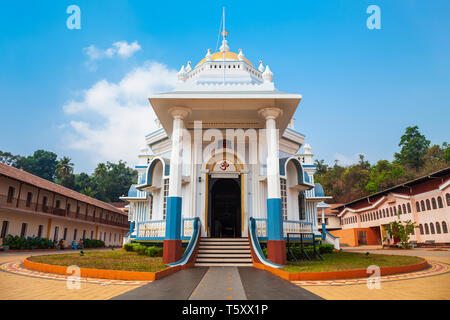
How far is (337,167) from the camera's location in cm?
6744

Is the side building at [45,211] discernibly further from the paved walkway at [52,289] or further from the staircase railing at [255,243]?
the staircase railing at [255,243]

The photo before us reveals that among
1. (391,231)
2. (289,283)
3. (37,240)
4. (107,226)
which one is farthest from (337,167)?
(289,283)

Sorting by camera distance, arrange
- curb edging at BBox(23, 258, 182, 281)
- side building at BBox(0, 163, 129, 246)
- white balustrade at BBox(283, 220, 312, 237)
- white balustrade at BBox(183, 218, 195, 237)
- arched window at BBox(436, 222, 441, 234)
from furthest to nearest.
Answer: arched window at BBox(436, 222, 441, 234) < side building at BBox(0, 163, 129, 246) < white balustrade at BBox(283, 220, 312, 237) < white balustrade at BBox(183, 218, 195, 237) < curb edging at BBox(23, 258, 182, 281)

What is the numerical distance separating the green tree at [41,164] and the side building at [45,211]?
39.0 metres

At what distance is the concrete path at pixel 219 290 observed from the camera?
4.68 m

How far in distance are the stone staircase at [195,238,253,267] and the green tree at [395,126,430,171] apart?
5222 cm

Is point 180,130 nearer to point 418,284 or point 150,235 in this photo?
point 150,235

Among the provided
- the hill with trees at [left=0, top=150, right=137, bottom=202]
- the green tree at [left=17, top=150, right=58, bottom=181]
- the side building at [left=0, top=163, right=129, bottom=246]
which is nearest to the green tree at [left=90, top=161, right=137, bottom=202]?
the hill with trees at [left=0, top=150, right=137, bottom=202]

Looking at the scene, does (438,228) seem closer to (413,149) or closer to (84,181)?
(413,149)

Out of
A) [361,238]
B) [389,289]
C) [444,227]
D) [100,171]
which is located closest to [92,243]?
[361,238]

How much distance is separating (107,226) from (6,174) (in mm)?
19130

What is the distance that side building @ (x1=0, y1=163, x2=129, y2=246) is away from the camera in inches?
859

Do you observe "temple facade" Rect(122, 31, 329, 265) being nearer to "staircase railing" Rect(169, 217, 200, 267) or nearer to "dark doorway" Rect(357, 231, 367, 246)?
"staircase railing" Rect(169, 217, 200, 267)

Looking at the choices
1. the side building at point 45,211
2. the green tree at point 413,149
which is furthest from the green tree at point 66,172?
the green tree at point 413,149
